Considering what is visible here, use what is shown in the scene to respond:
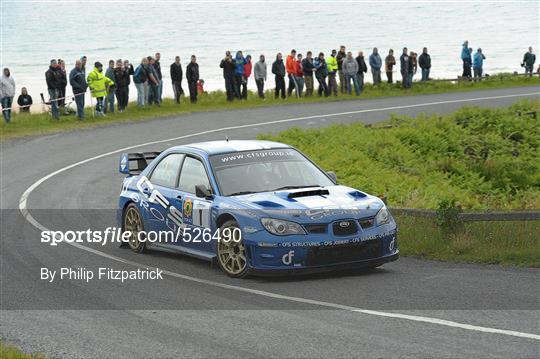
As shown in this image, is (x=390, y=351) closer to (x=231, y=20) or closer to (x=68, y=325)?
(x=68, y=325)

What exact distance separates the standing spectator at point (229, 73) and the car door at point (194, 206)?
23790 millimetres

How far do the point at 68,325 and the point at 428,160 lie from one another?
16.4 metres

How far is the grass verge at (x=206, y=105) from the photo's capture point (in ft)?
107

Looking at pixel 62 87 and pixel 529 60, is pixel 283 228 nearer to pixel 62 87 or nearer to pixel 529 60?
pixel 62 87

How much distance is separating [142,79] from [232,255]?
963 inches

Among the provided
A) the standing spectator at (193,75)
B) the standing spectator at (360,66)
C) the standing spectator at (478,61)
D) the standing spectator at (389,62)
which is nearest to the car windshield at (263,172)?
the standing spectator at (193,75)

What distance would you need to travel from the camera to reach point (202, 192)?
1218 centimetres

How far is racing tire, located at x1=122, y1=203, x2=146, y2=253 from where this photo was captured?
45.7ft

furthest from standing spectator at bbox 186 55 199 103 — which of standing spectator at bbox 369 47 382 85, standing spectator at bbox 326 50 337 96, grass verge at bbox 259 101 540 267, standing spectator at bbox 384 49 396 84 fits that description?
grass verge at bbox 259 101 540 267

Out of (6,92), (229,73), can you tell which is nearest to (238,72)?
(229,73)

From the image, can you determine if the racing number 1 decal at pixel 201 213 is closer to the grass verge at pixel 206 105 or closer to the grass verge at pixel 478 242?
the grass verge at pixel 478 242

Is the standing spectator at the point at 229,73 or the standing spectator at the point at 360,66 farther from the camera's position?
the standing spectator at the point at 360,66

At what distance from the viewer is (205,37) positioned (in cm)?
13738

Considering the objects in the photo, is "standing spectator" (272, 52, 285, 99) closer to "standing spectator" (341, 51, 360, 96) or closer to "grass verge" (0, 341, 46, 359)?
"standing spectator" (341, 51, 360, 96)
